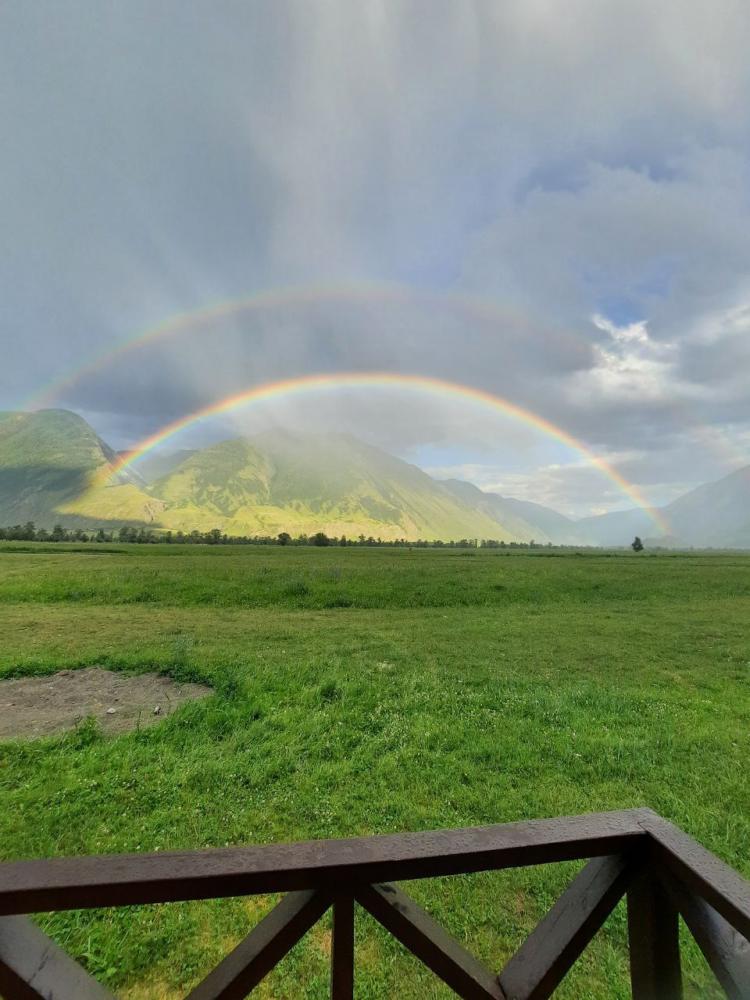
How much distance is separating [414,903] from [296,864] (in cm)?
64

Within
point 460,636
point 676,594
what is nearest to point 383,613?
point 460,636

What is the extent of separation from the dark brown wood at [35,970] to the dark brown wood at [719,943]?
2.45 meters

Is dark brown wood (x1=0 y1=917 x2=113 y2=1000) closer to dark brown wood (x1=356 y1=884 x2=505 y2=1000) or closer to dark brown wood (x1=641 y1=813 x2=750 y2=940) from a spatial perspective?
dark brown wood (x1=356 y1=884 x2=505 y2=1000)

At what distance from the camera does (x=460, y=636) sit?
19.8 m

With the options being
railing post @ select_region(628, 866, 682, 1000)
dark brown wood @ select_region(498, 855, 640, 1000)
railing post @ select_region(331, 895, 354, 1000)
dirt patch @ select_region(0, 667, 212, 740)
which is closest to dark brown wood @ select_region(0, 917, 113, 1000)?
railing post @ select_region(331, 895, 354, 1000)

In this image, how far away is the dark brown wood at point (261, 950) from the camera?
198cm

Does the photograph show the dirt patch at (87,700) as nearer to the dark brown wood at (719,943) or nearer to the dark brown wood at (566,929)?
the dark brown wood at (566,929)

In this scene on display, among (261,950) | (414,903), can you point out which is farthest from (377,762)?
(261,950)

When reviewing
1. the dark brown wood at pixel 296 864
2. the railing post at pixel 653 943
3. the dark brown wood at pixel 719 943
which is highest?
the dark brown wood at pixel 296 864

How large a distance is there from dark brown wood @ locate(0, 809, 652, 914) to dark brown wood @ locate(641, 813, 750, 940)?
10 centimetres

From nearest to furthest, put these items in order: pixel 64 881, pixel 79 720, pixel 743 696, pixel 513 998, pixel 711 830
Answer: pixel 64 881
pixel 513 998
pixel 711 830
pixel 79 720
pixel 743 696

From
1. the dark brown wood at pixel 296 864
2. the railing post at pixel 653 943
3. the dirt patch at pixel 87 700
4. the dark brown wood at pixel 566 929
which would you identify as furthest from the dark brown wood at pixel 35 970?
the dirt patch at pixel 87 700

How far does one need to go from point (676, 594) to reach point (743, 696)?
25.5 metres

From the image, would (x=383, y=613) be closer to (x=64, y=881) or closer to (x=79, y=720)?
(x=79, y=720)
